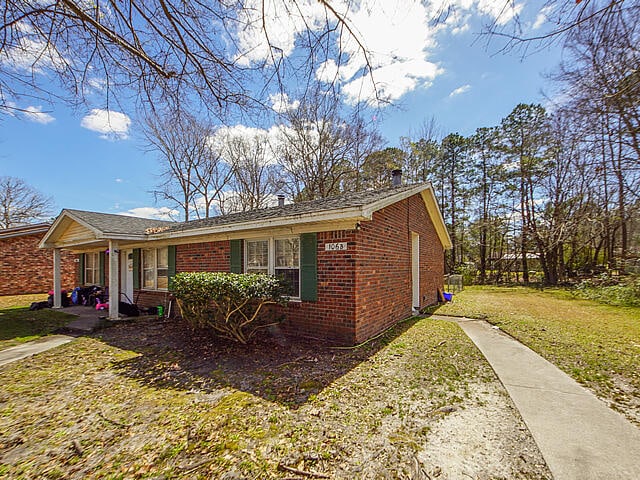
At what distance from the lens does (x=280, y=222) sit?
602 cm

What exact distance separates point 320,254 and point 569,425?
14.0 ft

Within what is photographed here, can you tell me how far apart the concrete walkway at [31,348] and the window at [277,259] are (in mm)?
4451

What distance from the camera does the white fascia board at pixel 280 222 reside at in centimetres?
506

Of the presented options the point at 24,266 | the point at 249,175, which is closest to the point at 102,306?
the point at 24,266

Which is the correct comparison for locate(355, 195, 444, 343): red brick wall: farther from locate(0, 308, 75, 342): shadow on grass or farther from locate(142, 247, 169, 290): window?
locate(0, 308, 75, 342): shadow on grass

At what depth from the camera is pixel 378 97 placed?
3.56 m

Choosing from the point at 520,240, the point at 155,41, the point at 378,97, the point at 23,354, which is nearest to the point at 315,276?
the point at 378,97

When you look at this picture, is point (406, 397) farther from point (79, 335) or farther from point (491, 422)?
point (79, 335)

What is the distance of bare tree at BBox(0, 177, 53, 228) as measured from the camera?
2419 cm

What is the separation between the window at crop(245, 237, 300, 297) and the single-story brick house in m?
0.02

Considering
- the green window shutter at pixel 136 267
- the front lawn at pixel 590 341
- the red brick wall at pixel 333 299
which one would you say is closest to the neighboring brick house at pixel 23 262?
the green window shutter at pixel 136 267

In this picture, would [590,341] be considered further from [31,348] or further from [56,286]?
[56,286]

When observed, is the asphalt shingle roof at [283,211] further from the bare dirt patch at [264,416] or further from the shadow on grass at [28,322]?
the shadow on grass at [28,322]

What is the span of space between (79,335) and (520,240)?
27.2m
